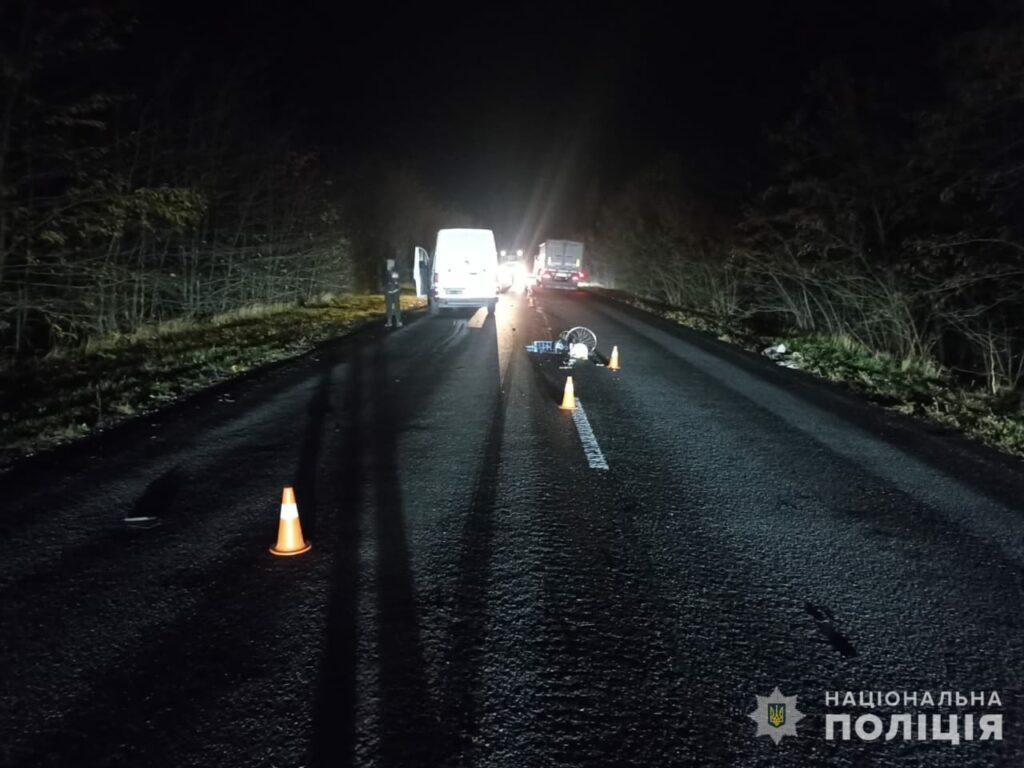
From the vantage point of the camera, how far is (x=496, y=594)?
148 inches

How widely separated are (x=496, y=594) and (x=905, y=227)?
14379 mm

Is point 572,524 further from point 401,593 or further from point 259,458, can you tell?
point 259,458

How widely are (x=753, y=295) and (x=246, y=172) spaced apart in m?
16.3

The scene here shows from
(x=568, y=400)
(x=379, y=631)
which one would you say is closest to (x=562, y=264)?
(x=568, y=400)

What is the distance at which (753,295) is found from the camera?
2258 cm

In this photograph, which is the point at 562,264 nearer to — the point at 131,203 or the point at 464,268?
A: the point at 464,268

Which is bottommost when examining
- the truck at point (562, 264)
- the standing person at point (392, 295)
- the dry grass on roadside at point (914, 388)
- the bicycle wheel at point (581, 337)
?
the dry grass on roadside at point (914, 388)

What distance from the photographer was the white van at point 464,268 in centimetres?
1983

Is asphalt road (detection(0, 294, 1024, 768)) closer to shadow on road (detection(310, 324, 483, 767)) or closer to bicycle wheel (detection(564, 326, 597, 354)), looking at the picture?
shadow on road (detection(310, 324, 483, 767))

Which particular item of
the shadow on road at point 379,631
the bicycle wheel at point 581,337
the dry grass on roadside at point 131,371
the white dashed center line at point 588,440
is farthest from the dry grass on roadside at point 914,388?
the dry grass on roadside at point 131,371

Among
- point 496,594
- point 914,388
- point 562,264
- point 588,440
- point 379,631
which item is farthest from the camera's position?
point 562,264

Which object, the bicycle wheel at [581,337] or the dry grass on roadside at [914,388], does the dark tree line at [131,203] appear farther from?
the dry grass on roadside at [914,388]

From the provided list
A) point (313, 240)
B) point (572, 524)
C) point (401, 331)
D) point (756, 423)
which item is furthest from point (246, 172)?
point (572, 524)

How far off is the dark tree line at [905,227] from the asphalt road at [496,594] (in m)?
5.00
